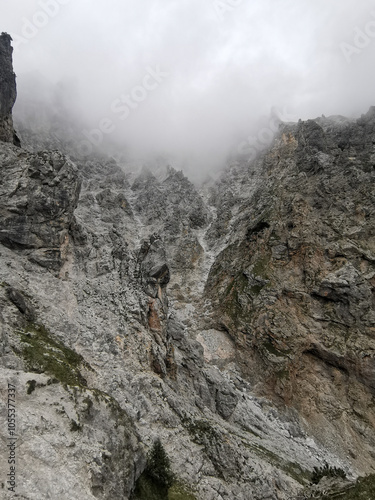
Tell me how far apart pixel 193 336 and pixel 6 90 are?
64.1 meters

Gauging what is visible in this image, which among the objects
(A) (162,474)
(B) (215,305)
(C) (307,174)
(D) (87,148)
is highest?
(C) (307,174)

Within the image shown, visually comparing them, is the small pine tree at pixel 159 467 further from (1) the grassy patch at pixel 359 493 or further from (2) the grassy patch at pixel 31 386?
(1) the grassy patch at pixel 359 493

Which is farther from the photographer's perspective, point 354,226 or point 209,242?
point 209,242

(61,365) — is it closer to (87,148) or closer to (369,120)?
(369,120)

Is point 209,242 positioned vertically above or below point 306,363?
above

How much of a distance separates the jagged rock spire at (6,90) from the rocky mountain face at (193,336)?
108 cm

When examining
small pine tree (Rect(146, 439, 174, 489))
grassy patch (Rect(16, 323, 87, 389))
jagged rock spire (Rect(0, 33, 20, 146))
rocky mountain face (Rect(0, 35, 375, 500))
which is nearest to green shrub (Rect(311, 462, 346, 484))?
rocky mountain face (Rect(0, 35, 375, 500))

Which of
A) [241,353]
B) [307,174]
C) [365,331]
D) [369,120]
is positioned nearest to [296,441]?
[241,353]

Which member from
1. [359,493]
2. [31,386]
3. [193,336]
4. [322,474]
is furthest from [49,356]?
[193,336]

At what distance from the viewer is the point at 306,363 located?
194 ft

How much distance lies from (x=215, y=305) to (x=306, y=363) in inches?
966

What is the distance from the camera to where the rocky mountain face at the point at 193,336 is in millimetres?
21969

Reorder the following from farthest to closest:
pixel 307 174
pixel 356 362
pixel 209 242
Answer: pixel 209 242
pixel 307 174
pixel 356 362

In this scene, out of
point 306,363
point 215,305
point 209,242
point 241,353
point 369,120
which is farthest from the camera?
point 209,242
